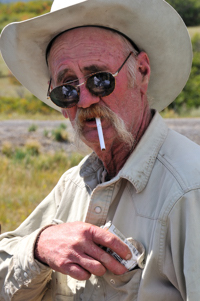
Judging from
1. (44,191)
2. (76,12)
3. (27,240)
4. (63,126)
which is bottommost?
(63,126)

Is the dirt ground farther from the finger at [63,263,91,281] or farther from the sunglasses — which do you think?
the finger at [63,263,91,281]

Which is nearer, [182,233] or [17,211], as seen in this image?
[182,233]

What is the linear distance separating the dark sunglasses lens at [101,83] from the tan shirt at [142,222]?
0.28 metres

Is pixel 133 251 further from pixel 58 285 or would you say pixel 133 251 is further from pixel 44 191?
pixel 44 191

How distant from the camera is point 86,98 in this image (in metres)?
2.16

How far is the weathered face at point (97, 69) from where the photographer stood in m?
2.15

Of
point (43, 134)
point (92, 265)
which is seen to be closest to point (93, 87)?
point (92, 265)

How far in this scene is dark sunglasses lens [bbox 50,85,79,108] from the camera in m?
2.19

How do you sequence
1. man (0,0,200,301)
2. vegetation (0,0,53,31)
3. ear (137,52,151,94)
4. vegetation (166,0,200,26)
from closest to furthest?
man (0,0,200,301), ear (137,52,151,94), vegetation (166,0,200,26), vegetation (0,0,53,31)

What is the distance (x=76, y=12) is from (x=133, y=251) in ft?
3.90

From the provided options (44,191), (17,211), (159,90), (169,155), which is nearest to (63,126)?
(44,191)

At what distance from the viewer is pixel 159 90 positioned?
2.69 m

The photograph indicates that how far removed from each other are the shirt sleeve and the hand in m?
0.20

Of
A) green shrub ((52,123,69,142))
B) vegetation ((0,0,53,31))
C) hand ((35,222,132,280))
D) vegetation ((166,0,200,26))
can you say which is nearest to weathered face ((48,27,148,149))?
hand ((35,222,132,280))
